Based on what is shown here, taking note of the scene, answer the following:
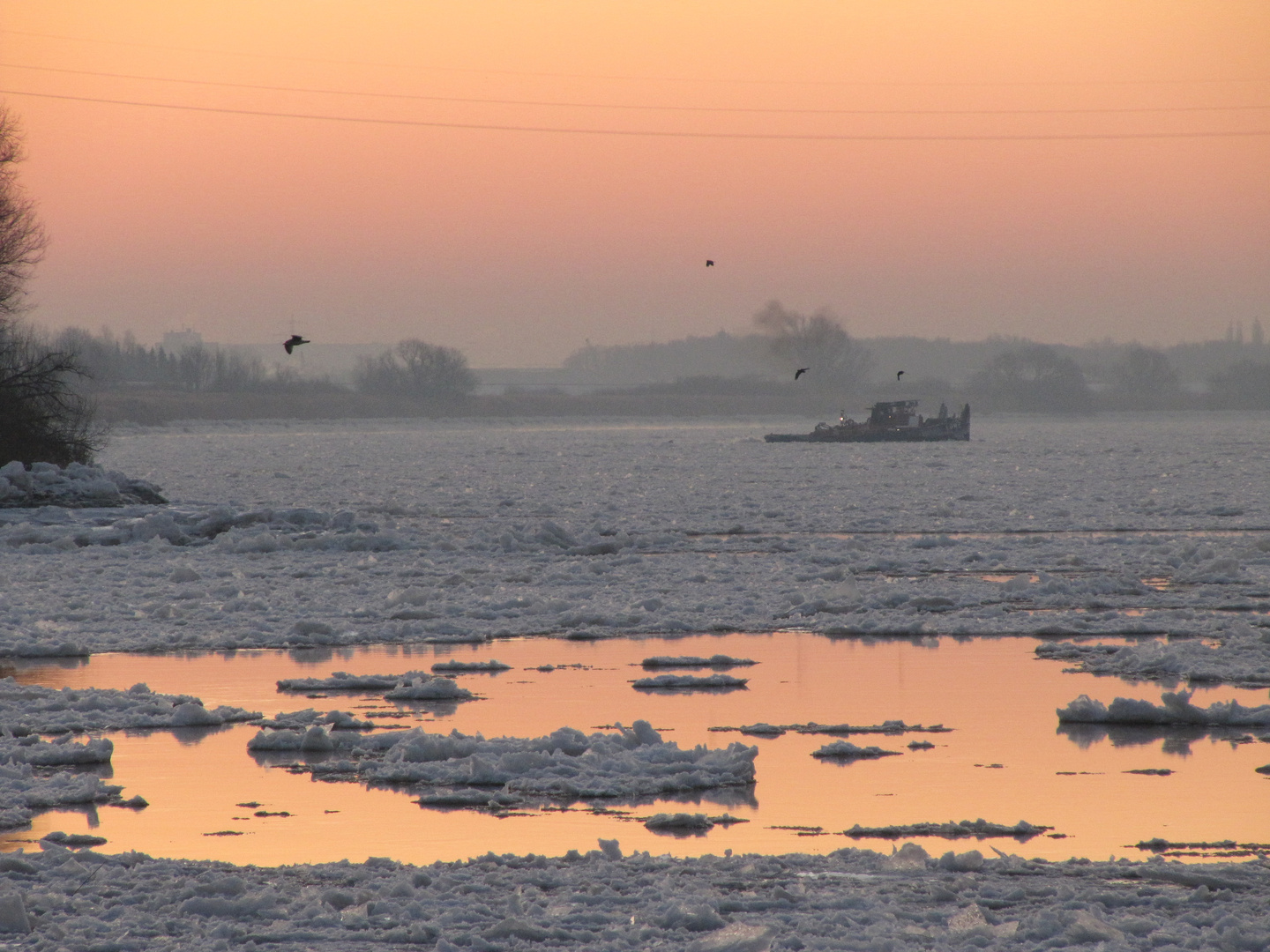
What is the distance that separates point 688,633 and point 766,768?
5322 mm

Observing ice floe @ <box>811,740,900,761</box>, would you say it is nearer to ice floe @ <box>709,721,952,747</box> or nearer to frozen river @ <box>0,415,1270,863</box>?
frozen river @ <box>0,415,1270,863</box>

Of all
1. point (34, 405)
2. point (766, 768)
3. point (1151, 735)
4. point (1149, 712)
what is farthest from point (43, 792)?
point (34, 405)

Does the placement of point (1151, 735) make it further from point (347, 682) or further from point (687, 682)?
point (347, 682)

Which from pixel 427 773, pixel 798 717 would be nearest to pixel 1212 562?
pixel 798 717

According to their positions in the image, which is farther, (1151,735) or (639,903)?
(1151,735)

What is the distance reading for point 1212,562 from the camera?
17.8 metres

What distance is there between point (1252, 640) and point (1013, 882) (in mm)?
7197

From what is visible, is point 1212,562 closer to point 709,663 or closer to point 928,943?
point 709,663

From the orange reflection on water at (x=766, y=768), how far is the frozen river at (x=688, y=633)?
0.03 m

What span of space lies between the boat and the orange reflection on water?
80.4 metres

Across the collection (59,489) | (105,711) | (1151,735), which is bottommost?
(1151,735)

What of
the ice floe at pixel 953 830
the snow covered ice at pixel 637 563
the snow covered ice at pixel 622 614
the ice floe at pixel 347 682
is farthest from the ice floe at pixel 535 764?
the snow covered ice at pixel 637 563

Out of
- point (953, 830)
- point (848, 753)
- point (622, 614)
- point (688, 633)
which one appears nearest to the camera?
point (953, 830)

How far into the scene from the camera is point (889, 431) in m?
94.6
